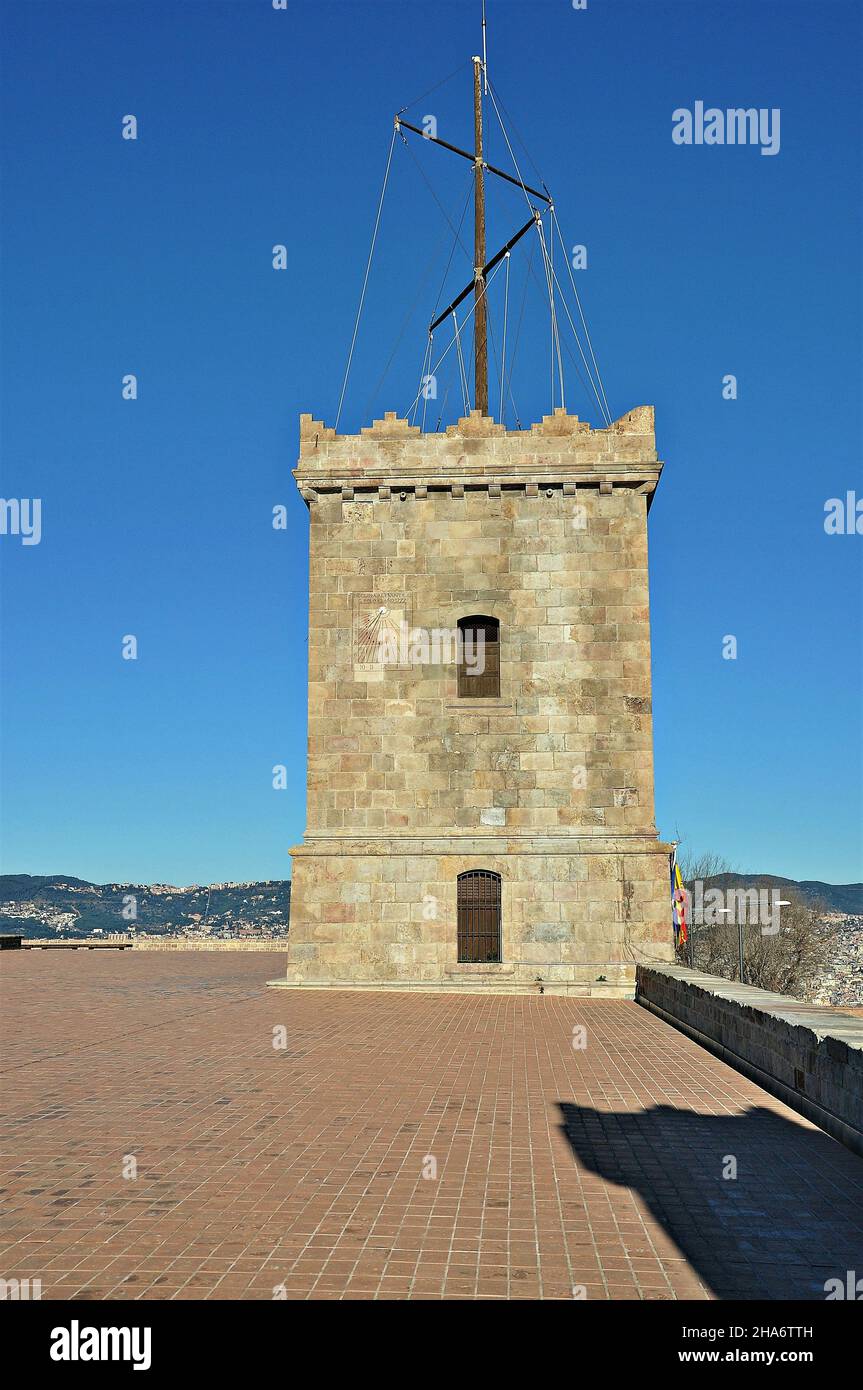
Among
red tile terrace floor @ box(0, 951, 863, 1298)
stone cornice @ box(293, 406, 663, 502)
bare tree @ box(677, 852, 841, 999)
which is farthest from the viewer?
bare tree @ box(677, 852, 841, 999)

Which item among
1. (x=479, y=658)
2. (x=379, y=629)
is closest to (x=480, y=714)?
(x=479, y=658)

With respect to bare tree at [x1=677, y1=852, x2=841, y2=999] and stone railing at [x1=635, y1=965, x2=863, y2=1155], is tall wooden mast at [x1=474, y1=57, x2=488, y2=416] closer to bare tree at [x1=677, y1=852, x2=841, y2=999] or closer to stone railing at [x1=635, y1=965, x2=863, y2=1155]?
stone railing at [x1=635, y1=965, x2=863, y2=1155]

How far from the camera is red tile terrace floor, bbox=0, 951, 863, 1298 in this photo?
5328mm

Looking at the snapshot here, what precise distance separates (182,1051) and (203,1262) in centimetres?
692

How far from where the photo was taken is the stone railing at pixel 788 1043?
8.02m

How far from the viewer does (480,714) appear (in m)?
19.3

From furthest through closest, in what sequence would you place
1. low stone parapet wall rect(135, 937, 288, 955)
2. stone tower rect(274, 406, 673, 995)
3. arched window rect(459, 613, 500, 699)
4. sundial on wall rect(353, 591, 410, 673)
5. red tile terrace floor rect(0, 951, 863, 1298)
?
low stone parapet wall rect(135, 937, 288, 955) → sundial on wall rect(353, 591, 410, 673) → arched window rect(459, 613, 500, 699) → stone tower rect(274, 406, 673, 995) → red tile terrace floor rect(0, 951, 863, 1298)

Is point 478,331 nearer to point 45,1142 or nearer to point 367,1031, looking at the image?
point 367,1031

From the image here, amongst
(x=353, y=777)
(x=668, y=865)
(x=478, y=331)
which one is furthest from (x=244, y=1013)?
(x=478, y=331)

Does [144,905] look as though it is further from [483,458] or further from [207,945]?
[483,458]

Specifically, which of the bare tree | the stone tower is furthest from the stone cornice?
the bare tree

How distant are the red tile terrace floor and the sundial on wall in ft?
26.1

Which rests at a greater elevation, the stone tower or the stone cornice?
the stone cornice

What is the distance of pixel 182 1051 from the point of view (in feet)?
39.4
